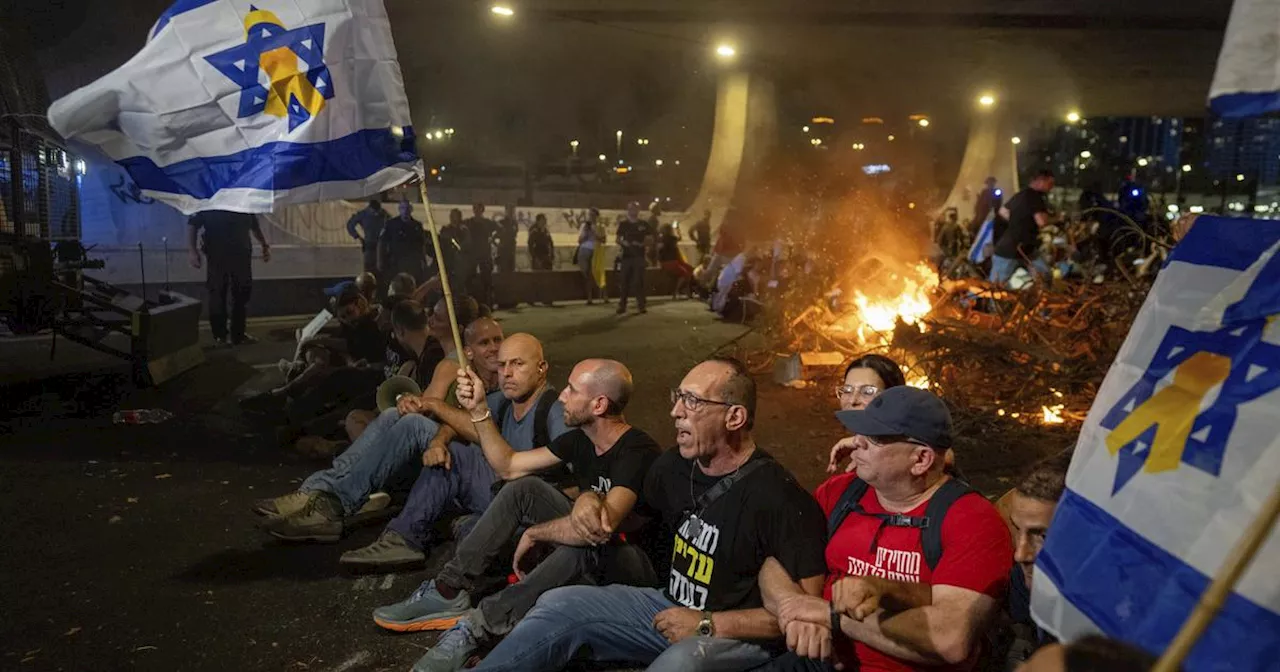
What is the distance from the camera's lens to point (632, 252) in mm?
15656

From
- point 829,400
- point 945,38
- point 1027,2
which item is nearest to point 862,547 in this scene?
point 829,400

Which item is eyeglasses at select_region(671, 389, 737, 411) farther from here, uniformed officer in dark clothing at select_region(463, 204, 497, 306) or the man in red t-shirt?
uniformed officer in dark clothing at select_region(463, 204, 497, 306)

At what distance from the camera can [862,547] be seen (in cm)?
292

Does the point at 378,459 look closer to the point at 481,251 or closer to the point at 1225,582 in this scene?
the point at 1225,582

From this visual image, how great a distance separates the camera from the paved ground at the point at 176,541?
13.1ft

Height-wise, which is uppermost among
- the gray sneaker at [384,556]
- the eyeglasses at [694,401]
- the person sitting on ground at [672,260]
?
the person sitting on ground at [672,260]

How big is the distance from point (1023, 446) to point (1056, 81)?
20780mm

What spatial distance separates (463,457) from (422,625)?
94 centimetres

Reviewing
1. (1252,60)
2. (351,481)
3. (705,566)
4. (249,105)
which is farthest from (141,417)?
(1252,60)

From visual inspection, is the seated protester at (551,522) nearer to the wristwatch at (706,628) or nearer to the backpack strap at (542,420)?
the backpack strap at (542,420)

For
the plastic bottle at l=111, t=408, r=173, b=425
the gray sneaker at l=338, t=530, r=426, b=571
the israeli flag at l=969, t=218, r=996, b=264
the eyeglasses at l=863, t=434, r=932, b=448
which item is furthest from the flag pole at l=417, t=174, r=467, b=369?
the israeli flag at l=969, t=218, r=996, b=264

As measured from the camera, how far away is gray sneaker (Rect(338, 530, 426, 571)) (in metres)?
4.62

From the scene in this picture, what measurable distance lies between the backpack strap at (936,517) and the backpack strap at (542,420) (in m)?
2.16

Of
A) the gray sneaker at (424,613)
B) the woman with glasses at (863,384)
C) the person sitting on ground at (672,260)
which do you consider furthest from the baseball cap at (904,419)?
the person sitting on ground at (672,260)
